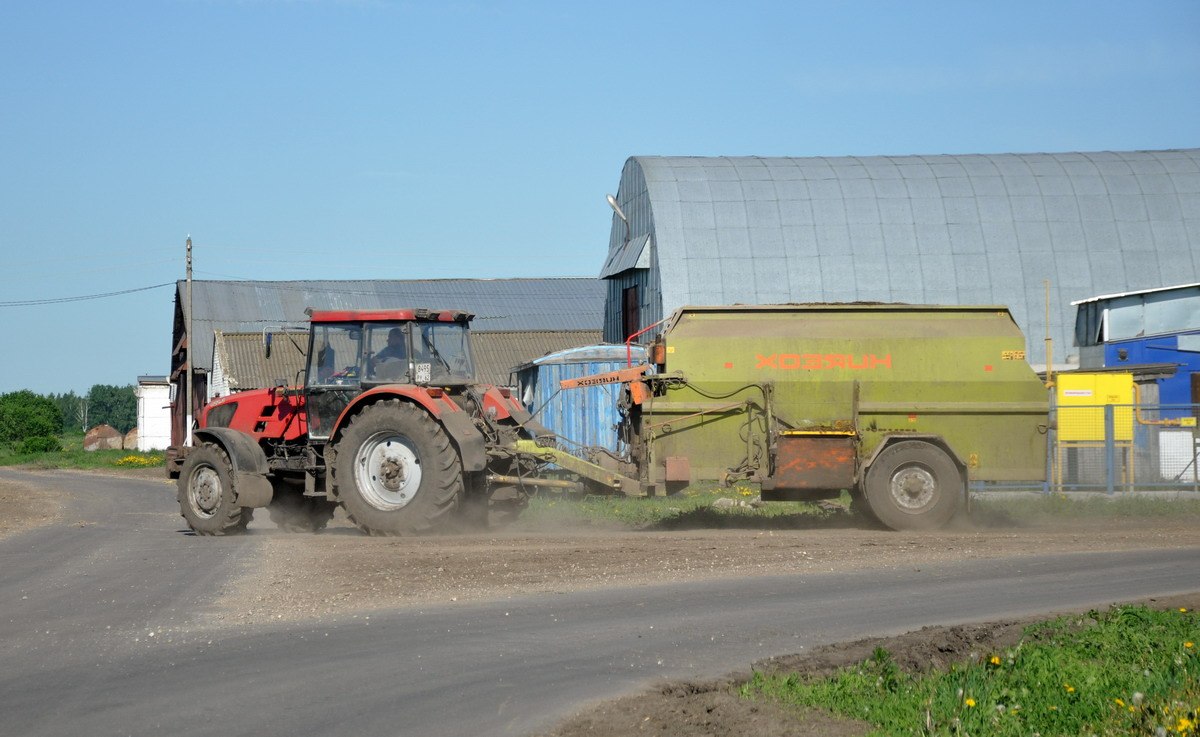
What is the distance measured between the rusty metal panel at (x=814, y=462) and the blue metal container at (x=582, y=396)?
1211 cm

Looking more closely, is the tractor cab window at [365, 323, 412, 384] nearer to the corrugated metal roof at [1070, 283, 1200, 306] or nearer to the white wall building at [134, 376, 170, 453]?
the corrugated metal roof at [1070, 283, 1200, 306]

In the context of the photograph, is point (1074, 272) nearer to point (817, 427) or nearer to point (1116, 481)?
point (1116, 481)

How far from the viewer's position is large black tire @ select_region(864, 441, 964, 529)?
16078 mm

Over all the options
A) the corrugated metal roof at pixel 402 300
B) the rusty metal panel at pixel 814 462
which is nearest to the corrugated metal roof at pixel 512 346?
the corrugated metal roof at pixel 402 300

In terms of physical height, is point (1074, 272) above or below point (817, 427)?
above

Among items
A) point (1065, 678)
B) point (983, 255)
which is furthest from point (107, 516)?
point (983, 255)

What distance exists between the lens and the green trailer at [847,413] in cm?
1617

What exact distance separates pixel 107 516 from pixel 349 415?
24.8ft

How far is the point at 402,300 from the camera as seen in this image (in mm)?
61656

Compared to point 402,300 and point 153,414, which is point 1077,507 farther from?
point 153,414

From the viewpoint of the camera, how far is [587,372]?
99.5ft

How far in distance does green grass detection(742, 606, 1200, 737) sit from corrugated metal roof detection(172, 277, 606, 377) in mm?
47548

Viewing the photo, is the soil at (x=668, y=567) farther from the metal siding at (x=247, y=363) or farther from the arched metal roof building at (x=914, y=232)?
the metal siding at (x=247, y=363)

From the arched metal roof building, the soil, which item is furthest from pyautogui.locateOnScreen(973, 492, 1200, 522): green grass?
the arched metal roof building
